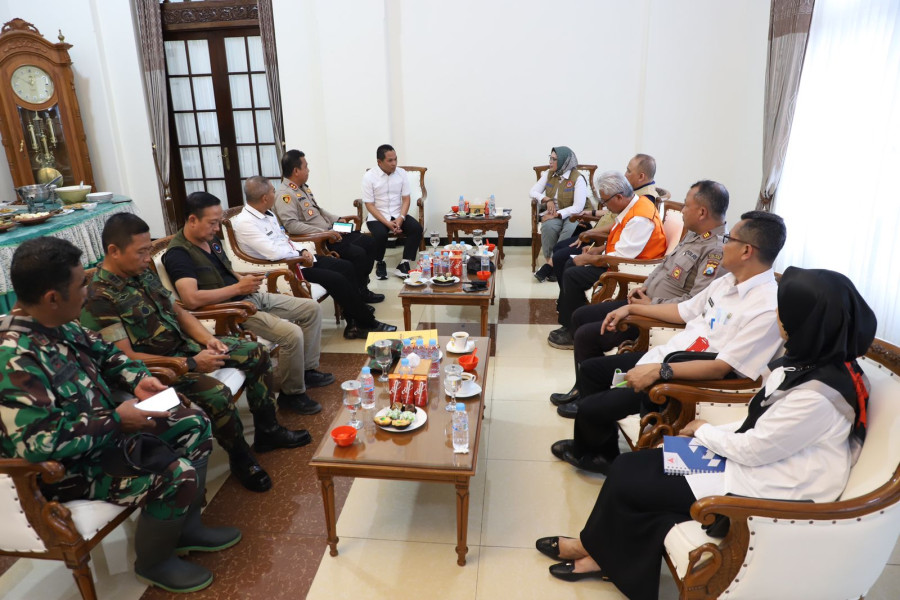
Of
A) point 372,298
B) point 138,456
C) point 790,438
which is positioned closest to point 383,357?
point 138,456

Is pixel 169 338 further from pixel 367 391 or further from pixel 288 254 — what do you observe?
pixel 288 254

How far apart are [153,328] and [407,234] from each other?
134 inches

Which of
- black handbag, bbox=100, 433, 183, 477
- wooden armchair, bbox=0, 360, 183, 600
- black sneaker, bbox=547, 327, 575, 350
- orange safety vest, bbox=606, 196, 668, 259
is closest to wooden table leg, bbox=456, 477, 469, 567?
black handbag, bbox=100, 433, 183, 477

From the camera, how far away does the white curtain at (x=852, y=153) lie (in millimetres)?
3795

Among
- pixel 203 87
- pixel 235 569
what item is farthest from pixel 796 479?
pixel 203 87

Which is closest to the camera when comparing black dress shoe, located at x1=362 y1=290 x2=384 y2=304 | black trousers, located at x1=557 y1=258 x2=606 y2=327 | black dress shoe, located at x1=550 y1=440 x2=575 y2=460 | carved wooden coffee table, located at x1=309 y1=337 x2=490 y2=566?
carved wooden coffee table, located at x1=309 y1=337 x2=490 y2=566

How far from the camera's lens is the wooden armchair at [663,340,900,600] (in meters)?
1.44

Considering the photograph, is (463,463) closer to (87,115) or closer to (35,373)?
(35,373)

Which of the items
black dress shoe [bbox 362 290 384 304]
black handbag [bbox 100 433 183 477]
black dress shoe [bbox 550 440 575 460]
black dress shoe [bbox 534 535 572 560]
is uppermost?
black handbag [bbox 100 433 183 477]

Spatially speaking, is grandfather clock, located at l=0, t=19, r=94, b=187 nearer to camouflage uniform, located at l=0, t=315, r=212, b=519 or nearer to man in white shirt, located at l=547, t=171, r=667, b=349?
camouflage uniform, located at l=0, t=315, r=212, b=519

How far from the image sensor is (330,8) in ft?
19.0

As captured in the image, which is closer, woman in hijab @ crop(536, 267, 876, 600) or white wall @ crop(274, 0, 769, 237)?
woman in hijab @ crop(536, 267, 876, 600)

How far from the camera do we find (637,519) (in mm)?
1787

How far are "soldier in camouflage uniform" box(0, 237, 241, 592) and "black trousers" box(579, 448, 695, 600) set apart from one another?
54.5 inches
